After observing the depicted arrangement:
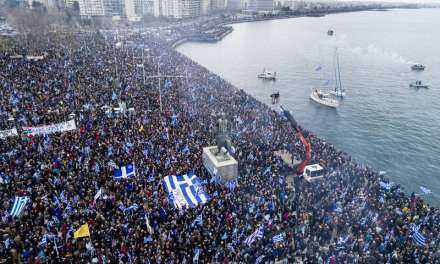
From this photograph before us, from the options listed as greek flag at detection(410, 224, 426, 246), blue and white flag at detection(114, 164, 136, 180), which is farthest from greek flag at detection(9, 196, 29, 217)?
greek flag at detection(410, 224, 426, 246)

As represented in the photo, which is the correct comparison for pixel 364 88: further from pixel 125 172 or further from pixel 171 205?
pixel 171 205

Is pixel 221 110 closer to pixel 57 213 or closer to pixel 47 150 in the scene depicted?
pixel 47 150

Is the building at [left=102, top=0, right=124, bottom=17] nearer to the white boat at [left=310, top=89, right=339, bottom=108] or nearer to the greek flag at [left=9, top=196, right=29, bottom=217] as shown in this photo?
the white boat at [left=310, top=89, right=339, bottom=108]

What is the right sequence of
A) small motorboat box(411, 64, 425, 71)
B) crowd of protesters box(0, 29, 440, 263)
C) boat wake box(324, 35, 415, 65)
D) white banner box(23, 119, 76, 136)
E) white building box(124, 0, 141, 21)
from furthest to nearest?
1. white building box(124, 0, 141, 21)
2. boat wake box(324, 35, 415, 65)
3. small motorboat box(411, 64, 425, 71)
4. white banner box(23, 119, 76, 136)
5. crowd of protesters box(0, 29, 440, 263)

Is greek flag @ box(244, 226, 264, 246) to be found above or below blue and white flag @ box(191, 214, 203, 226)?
below

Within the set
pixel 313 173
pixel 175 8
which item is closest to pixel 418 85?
pixel 313 173

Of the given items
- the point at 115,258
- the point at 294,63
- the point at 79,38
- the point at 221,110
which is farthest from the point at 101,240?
the point at 294,63

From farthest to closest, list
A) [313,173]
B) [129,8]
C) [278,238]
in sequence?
[129,8] < [313,173] < [278,238]
